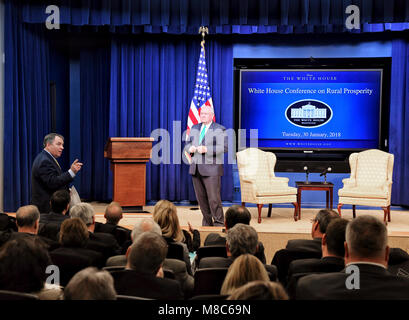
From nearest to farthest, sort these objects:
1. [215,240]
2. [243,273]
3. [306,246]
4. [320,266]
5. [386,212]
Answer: [243,273]
[320,266]
[306,246]
[215,240]
[386,212]

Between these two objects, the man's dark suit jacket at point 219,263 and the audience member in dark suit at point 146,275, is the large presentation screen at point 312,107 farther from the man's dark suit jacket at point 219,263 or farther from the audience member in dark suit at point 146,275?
the audience member in dark suit at point 146,275

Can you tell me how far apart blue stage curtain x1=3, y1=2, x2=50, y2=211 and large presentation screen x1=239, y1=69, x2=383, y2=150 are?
11.4 ft

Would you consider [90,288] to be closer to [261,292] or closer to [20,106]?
[261,292]

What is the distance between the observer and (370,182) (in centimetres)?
730

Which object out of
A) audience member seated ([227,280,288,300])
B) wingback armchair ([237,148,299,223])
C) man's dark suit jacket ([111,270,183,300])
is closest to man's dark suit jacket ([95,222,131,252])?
man's dark suit jacket ([111,270,183,300])

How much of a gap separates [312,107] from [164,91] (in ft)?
8.60

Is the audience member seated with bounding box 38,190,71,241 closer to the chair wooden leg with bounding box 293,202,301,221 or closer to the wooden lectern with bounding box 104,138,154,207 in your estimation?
the wooden lectern with bounding box 104,138,154,207

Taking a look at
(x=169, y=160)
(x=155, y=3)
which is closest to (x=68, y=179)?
(x=155, y=3)

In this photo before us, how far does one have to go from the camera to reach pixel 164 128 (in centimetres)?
882

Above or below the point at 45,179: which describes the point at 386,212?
below

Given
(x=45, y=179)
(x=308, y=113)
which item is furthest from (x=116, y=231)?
(x=308, y=113)

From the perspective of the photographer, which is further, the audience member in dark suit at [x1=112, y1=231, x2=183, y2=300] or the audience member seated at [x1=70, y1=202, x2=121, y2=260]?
the audience member seated at [x1=70, y1=202, x2=121, y2=260]

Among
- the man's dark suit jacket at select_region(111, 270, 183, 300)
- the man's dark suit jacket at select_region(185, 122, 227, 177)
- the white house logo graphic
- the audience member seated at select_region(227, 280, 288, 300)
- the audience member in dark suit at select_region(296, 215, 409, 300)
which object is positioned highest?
the white house logo graphic

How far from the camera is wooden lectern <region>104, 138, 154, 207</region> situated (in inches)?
282
